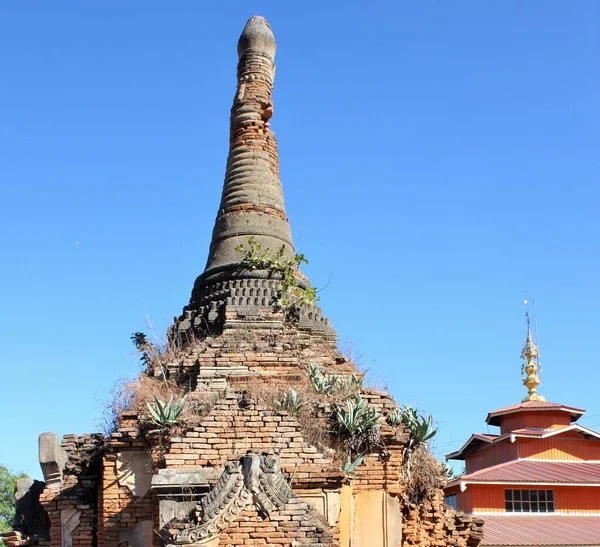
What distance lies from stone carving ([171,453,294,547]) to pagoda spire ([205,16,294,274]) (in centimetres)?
680

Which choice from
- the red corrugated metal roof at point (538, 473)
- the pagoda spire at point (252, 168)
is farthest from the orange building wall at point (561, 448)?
the pagoda spire at point (252, 168)

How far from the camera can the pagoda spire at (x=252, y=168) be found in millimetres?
16625

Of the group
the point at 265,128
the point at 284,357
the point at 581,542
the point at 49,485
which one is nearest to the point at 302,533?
the point at 284,357

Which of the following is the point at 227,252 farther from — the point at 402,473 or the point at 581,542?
the point at 581,542

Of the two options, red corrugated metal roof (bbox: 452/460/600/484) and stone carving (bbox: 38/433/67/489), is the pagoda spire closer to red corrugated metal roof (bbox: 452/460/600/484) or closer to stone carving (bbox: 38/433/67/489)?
stone carving (bbox: 38/433/67/489)

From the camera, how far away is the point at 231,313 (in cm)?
1477

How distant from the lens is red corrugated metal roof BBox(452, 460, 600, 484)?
25856 mm

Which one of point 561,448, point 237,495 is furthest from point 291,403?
point 561,448

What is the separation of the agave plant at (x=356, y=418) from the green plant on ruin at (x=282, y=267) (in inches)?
142

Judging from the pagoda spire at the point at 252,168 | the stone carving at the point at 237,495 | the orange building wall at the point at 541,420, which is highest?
the pagoda spire at the point at 252,168

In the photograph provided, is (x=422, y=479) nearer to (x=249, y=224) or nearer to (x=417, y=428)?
(x=417, y=428)

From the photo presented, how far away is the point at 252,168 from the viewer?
17.4 m

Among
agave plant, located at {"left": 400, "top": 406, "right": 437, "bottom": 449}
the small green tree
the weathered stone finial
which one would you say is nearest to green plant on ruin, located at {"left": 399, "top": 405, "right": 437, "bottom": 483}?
agave plant, located at {"left": 400, "top": 406, "right": 437, "bottom": 449}

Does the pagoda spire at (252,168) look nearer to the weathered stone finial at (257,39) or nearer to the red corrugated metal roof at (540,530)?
the weathered stone finial at (257,39)
